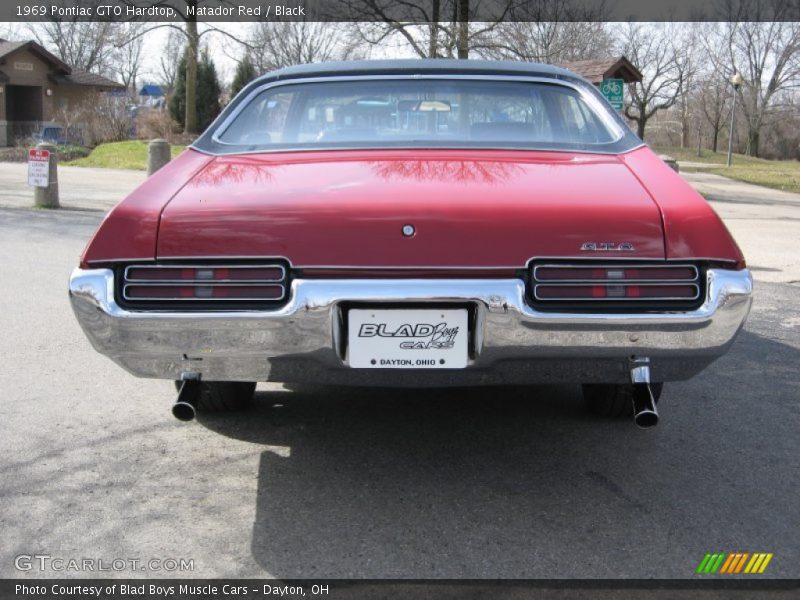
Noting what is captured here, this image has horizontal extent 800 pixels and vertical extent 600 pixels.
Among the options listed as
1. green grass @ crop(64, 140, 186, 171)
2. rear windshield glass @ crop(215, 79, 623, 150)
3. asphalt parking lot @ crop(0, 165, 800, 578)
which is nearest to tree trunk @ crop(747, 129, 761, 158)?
green grass @ crop(64, 140, 186, 171)

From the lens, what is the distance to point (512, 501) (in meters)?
3.06

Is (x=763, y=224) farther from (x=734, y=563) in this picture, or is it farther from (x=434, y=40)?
(x=434, y=40)

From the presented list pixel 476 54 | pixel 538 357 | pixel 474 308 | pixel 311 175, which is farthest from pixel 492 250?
pixel 476 54

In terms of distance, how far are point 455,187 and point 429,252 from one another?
32 cm

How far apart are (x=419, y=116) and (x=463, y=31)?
1893 centimetres

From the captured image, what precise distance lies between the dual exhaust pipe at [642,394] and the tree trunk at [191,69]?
2900cm

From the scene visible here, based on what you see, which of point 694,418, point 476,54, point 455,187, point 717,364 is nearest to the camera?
point 455,187

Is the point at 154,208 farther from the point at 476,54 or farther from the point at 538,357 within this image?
Result: the point at 476,54

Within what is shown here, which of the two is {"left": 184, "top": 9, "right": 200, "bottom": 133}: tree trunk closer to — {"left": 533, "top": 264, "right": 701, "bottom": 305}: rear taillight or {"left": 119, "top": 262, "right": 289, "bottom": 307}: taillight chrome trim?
{"left": 119, "top": 262, "right": 289, "bottom": 307}: taillight chrome trim

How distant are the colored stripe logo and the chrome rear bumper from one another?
57 cm

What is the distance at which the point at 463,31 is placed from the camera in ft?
71.1

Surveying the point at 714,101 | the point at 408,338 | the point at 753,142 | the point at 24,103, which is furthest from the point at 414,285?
the point at 714,101

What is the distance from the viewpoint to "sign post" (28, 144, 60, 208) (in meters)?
12.1

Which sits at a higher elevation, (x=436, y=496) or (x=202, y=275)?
(x=202, y=275)
